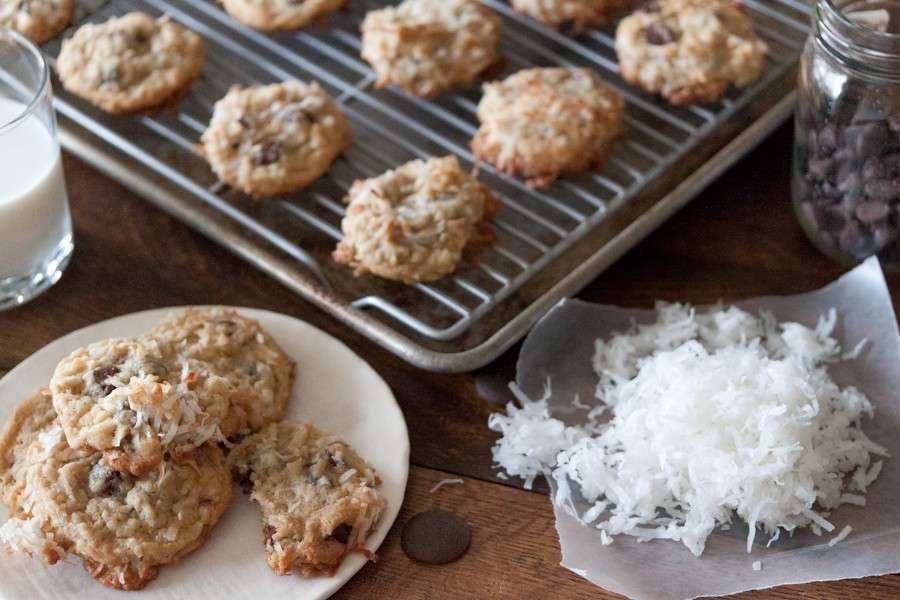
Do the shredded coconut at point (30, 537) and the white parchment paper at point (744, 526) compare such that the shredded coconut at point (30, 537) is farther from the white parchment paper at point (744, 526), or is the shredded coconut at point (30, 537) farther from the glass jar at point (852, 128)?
the glass jar at point (852, 128)

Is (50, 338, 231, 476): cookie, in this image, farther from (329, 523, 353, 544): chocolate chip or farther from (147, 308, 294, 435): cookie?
(329, 523, 353, 544): chocolate chip

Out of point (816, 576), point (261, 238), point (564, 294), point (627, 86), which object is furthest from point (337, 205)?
point (816, 576)

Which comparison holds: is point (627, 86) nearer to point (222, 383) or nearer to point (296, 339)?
point (296, 339)

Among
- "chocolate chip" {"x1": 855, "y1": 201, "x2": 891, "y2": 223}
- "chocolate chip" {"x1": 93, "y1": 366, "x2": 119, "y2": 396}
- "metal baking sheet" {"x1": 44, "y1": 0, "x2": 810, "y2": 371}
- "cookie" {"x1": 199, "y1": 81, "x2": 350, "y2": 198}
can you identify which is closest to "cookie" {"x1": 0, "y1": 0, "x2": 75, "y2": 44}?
"metal baking sheet" {"x1": 44, "y1": 0, "x2": 810, "y2": 371}

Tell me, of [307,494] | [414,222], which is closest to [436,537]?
[307,494]

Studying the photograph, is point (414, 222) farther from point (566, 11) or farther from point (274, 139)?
point (566, 11)
